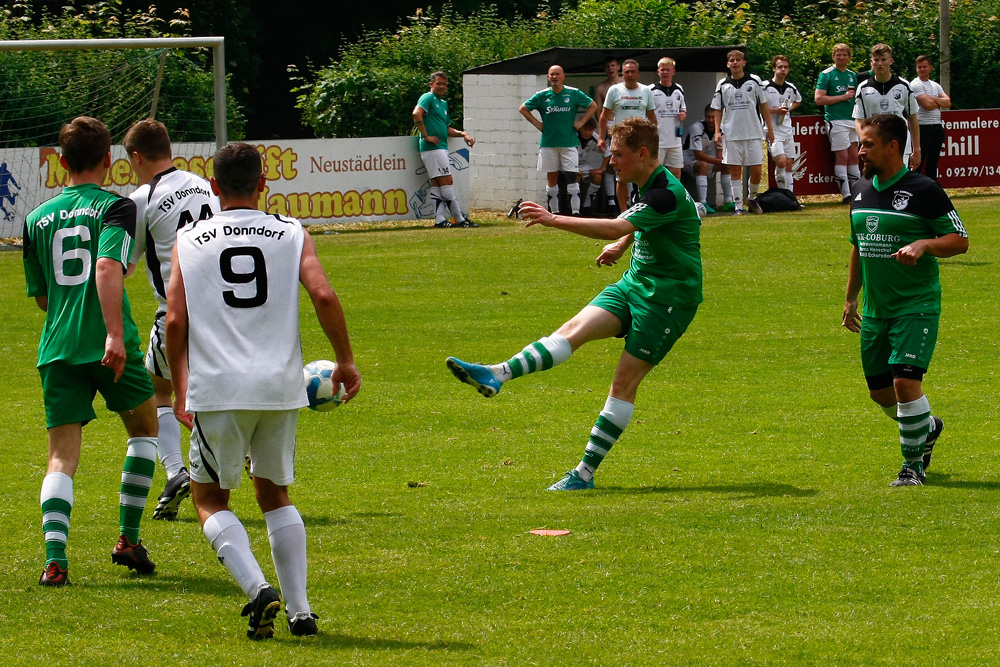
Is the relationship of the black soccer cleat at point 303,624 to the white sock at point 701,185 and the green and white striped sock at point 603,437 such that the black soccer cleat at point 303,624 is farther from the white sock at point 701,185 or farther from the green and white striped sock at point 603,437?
the white sock at point 701,185

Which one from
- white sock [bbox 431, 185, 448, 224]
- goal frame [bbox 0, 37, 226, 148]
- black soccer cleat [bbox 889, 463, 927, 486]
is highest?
goal frame [bbox 0, 37, 226, 148]

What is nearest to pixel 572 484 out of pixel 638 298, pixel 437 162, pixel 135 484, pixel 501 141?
pixel 638 298

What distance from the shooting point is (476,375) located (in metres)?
7.42

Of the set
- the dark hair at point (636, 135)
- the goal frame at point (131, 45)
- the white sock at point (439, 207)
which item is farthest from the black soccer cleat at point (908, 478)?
the white sock at point (439, 207)

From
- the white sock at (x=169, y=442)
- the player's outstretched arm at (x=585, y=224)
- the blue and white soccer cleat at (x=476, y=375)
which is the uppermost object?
the player's outstretched arm at (x=585, y=224)

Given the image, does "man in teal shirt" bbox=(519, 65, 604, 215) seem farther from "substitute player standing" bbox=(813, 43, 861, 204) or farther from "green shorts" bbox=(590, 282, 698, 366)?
"green shorts" bbox=(590, 282, 698, 366)

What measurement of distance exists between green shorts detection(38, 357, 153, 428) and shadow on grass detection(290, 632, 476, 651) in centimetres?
157

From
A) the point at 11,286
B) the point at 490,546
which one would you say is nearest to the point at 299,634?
the point at 490,546

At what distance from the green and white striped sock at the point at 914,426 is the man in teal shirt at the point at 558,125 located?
44.4ft

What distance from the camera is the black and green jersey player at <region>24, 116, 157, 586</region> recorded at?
6.00 m

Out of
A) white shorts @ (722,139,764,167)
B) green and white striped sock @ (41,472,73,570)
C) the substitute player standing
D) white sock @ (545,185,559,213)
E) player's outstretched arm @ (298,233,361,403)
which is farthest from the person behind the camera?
the substitute player standing

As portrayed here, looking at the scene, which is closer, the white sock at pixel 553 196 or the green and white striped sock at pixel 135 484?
the green and white striped sock at pixel 135 484

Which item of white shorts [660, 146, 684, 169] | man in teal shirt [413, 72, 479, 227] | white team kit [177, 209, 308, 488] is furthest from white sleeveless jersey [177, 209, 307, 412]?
white shorts [660, 146, 684, 169]

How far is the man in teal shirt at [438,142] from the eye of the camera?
20859 millimetres
